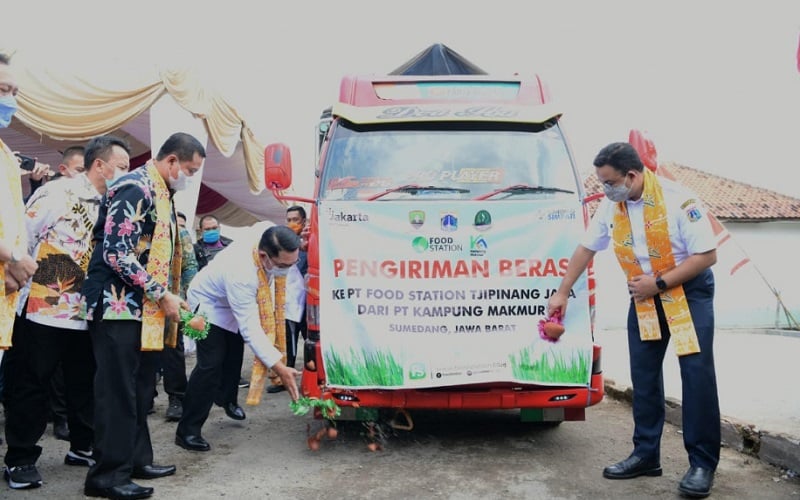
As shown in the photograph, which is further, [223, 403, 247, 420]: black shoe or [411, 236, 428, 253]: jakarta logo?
[223, 403, 247, 420]: black shoe

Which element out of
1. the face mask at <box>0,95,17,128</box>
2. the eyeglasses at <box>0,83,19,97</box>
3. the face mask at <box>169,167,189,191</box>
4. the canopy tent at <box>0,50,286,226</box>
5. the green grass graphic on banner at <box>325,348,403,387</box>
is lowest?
the green grass graphic on banner at <box>325,348,403,387</box>

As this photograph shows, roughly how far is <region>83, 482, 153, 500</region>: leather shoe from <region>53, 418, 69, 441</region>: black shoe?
1446 millimetres

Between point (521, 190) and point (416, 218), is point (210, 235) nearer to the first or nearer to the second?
point (416, 218)

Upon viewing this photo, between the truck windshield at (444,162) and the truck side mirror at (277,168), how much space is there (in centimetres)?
36

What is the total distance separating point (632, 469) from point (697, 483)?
1.42 ft

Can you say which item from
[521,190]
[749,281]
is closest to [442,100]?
[521,190]

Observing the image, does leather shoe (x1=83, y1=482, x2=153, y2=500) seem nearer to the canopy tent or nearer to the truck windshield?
the truck windshield

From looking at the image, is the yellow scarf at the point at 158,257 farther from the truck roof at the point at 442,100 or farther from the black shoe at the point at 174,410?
the black shoe at the point at 174,410

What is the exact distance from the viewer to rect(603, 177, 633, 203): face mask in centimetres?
430

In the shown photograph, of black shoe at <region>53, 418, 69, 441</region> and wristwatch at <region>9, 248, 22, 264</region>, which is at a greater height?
wristwatch at <region>9, 248, 22, 264</region>

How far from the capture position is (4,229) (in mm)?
3236

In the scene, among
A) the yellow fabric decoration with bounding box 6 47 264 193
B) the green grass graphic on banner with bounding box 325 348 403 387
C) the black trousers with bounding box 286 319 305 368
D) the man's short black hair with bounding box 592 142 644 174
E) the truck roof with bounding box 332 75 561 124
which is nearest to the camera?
the man's short black hair with bounding box 592 142 644 174

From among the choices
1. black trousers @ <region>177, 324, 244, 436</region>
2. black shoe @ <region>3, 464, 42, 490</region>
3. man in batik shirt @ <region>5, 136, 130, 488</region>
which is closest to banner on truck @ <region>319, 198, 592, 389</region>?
black trousers @ <region>177, 324, 244, 436</region>

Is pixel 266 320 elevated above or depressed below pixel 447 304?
below
